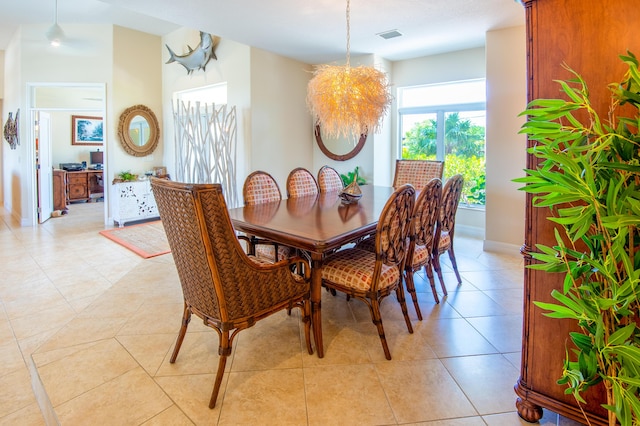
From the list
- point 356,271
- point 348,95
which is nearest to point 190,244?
point 356,271

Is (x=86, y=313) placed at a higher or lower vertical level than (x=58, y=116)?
lower

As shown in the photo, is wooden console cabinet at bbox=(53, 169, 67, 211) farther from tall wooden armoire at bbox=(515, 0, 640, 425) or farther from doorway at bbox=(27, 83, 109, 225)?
tall wooden armoire at bbox=(515, 0, 640, 425)

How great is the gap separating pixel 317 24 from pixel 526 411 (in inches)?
156

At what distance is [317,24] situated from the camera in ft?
13.2

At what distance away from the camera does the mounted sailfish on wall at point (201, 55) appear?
5.26 metres

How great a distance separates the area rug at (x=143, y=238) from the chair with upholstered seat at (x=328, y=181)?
1955 mm

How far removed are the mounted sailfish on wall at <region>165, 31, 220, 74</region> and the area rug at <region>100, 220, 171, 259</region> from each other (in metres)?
2.59

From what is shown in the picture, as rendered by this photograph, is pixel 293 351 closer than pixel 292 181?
Yes

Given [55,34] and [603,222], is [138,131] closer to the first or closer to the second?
[55,34]

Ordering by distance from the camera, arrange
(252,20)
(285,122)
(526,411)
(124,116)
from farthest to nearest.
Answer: (124,116) → (285,122) → (252,20) → (526,411)

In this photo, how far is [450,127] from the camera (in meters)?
5.35

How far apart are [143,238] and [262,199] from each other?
277cm

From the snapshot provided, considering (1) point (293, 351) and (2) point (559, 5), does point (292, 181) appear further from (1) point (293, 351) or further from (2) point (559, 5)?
(2) point (559, 5)

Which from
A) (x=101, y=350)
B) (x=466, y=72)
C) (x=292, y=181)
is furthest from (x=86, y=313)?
(x=466, y=72)
